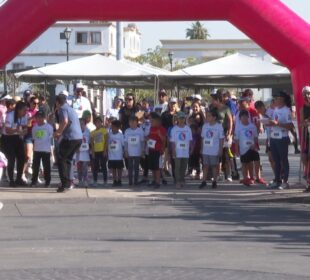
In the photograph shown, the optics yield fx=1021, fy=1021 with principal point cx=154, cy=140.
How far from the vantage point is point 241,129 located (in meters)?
19.4

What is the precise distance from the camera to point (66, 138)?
727 inches

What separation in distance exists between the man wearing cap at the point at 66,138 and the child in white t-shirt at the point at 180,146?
1.91m

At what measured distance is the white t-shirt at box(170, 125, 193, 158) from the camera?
1925cm

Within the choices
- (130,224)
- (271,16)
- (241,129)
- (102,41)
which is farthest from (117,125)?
(102,41)

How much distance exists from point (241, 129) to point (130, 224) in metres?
5.80

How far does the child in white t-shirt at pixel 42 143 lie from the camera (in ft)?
62.8

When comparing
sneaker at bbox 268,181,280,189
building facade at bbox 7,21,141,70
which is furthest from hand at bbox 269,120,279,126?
building facade at bbox 7,21,141,70

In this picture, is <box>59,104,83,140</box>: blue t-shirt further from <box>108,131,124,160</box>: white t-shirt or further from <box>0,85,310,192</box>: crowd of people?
<box>108,131,124,160</box>: white t-shirt

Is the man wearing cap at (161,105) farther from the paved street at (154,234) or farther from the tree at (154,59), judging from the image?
the tree at (154,59)

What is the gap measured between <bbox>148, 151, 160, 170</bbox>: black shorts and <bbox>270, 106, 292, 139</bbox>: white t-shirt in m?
2.19

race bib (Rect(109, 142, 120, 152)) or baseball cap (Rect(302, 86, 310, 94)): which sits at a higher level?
baseball cap (Rect(302, 86, 310, 94))

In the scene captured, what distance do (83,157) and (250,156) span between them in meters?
3.17

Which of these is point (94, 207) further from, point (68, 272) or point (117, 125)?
point (68, 272)


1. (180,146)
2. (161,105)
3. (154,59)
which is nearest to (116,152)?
(180,146)
